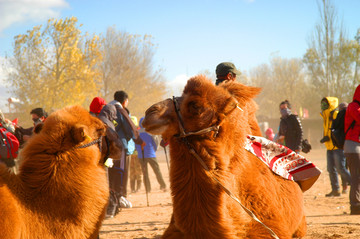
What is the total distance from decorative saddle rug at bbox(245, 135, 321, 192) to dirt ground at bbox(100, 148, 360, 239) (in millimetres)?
1507

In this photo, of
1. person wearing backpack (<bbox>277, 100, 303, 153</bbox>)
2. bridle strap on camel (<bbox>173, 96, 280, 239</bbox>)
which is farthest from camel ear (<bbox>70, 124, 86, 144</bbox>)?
person wearing backpack (<bbox>277, 100, 303, 153</bbox>)

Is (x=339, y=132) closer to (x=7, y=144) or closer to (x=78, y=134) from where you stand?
(x=78, y=134)

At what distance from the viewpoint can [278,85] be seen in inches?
3078

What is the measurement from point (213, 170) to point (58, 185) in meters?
1.37

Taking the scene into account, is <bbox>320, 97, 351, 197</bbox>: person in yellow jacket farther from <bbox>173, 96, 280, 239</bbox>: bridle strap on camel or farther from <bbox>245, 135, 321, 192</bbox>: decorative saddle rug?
<bbox>173, 96, 280, 239</bbox>: bridle strap on camel

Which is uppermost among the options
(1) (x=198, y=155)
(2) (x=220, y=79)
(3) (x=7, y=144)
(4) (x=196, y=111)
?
(2) (x=220, y=79)

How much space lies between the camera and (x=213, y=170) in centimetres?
300

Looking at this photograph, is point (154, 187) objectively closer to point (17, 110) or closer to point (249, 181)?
point (249, 181)

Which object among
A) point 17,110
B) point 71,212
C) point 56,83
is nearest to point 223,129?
point 71,212

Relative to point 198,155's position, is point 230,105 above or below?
above

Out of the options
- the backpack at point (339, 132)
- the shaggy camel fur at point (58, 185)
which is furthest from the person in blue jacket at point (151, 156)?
the shaggy camel fur at point (58, 185)

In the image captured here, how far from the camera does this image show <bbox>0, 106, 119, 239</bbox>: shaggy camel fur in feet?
10.5

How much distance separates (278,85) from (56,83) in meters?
54.4

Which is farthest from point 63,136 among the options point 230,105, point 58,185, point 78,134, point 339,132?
point 339,132
